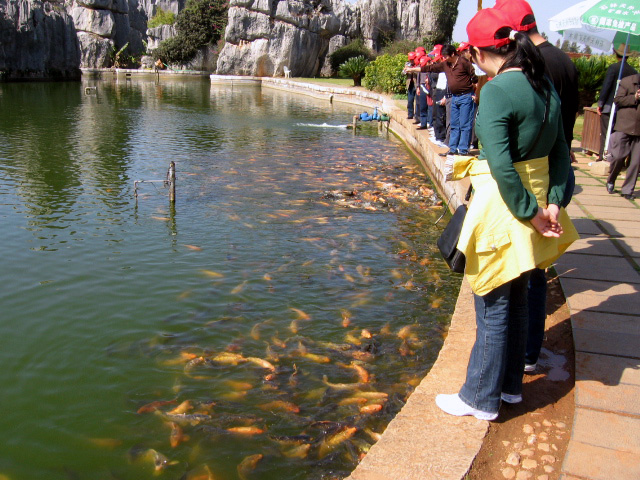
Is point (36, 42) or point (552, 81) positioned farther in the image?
point (36, 42)

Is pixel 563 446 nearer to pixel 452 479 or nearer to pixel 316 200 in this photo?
pixel 452 479

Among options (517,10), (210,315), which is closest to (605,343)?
(517,10)

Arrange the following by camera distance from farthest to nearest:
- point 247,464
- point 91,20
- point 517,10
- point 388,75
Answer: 1. point 91,20
2. point 388,75
3. point 247,464
4. point 517,10

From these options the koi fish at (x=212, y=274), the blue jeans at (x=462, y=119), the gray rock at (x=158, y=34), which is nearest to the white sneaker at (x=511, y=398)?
the koi fish at (x=212, y=274)

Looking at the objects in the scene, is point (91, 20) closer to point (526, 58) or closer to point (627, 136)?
point (627, 136)

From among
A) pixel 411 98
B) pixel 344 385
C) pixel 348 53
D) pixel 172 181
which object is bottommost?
pixel 344 385

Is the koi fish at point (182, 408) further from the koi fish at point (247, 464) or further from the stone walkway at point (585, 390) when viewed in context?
the stone walkway at point (585, 390)

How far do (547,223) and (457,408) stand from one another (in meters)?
1.14

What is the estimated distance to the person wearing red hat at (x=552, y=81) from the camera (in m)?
3.31

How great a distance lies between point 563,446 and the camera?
10.4ft

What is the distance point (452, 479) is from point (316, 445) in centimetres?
131

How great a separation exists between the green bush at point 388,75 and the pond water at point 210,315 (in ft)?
46.7

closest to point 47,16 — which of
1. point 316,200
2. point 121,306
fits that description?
point 316,200

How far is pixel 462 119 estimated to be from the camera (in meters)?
10.2
